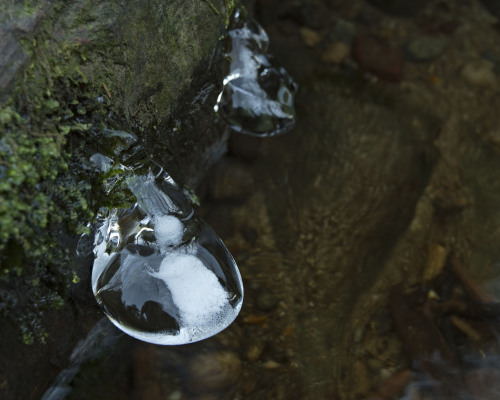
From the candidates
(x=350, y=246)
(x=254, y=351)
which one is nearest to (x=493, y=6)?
(x=350, y=246)

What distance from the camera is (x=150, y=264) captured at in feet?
6.44

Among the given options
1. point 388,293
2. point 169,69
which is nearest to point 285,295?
point 388,293

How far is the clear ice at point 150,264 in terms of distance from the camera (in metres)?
1.93

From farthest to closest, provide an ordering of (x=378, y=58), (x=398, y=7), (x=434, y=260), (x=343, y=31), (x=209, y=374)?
1. (x=398, y=7)
2. (x=343, y=31)
3. (x=378, y=58)
4. (x=434, y=260)
5. (x=209, y=374)

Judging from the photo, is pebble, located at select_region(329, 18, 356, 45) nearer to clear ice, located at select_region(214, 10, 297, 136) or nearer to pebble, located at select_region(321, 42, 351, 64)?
pebble, located at select_region(321, 42, 351, 64)

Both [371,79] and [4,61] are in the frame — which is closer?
[4,61]

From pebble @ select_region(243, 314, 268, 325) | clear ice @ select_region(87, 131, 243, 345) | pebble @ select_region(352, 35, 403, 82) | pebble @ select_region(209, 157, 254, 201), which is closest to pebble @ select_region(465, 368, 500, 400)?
pebble @ select_region(243, 314, 268, 325)

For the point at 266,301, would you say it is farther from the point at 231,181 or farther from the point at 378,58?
the point at 378,58

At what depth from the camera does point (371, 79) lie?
3.82 metres

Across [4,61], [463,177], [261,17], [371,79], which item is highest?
A: [4,61]

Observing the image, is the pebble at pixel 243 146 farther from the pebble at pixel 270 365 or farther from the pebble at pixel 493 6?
the pebble at pixel 493 6

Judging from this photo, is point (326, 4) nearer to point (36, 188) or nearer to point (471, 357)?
point (471, 357)

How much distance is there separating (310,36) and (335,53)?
0.81 ft

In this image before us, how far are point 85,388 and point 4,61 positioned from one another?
1.39m
